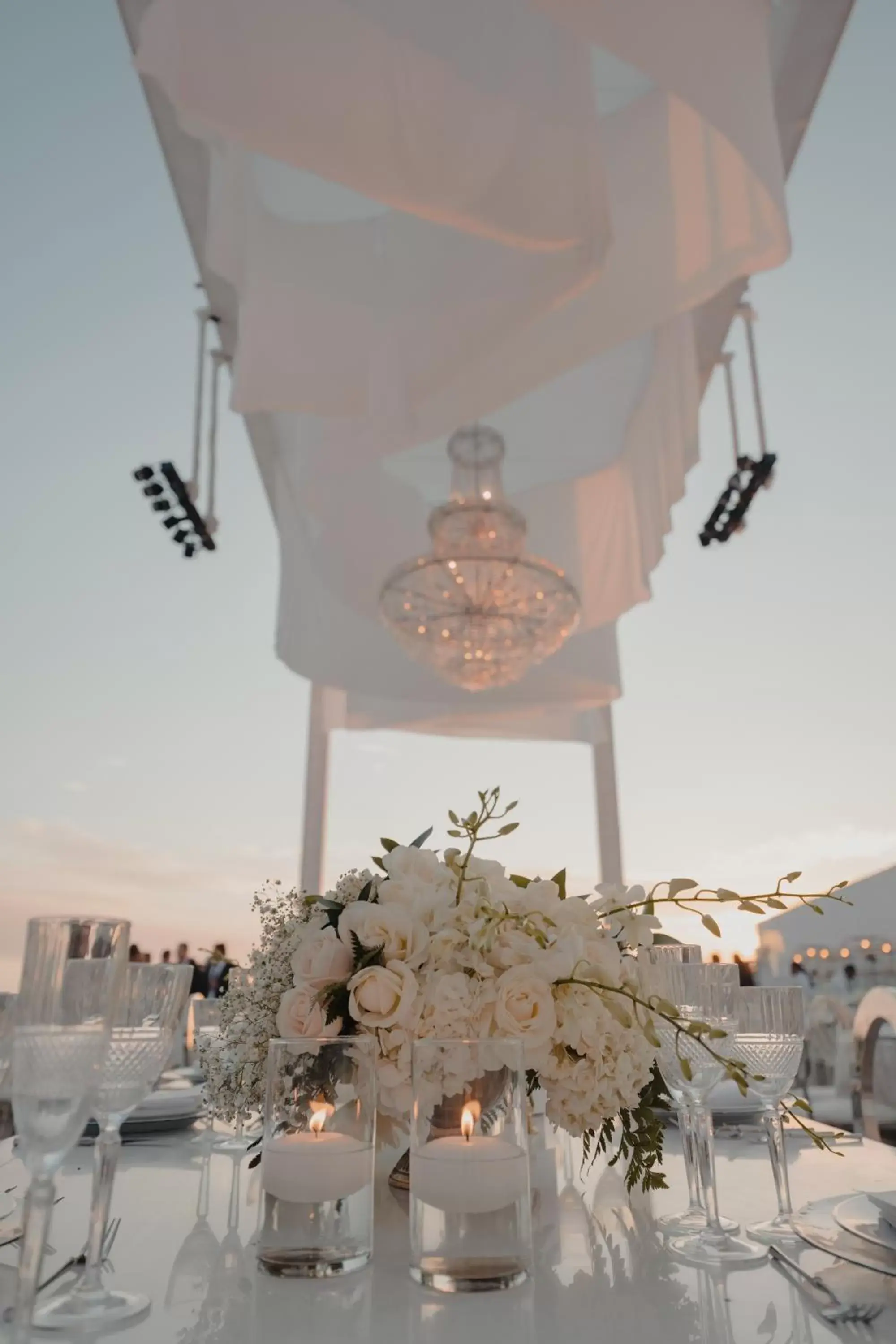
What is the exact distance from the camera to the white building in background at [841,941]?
5.37 meters

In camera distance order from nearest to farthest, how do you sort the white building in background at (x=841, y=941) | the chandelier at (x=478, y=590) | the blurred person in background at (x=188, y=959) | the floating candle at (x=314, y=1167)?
the floating candle at (x=314, y=1167) < the chandelier at (x=478, y=590) < the blurred person in background at (x=188, y=959) < the white building in background at (x=841, y=941)

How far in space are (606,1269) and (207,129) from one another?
2.57 m

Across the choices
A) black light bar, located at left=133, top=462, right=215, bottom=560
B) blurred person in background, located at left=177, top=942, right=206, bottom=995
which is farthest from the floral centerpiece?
black light bar, located at left=133, top=462, right=215, bottom=560

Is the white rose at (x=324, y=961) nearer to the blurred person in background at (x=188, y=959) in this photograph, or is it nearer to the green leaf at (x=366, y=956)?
the green leaf at (x=366, y=956)

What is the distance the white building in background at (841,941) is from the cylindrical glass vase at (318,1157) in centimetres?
375

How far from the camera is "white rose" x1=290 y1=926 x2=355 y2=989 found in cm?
97

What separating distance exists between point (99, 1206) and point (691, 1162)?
0.59 meters

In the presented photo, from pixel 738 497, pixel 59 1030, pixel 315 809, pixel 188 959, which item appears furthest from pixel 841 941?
pixel 59 1030

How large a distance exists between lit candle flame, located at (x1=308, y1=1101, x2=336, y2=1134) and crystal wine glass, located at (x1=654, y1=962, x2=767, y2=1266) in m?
0.32

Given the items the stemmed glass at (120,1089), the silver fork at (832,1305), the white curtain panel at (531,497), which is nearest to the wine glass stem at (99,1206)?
the stemmed glass at (120,1089)

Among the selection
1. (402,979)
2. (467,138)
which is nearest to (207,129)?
(467,138)

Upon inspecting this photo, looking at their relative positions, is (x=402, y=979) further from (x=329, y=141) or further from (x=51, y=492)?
(x=51, y=492)

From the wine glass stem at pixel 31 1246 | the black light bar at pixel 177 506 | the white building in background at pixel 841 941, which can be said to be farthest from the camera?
the white building in background at pixel 841 941

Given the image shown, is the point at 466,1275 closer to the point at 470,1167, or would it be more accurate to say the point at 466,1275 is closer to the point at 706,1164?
the point at 470,1167
